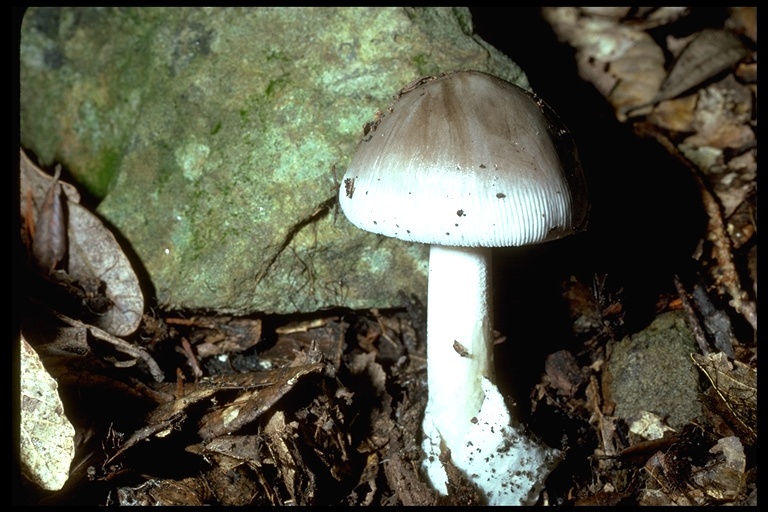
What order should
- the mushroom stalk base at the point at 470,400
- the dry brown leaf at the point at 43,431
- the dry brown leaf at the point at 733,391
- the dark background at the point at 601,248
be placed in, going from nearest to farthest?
the dry brown leaf at the point at 43,431 < the mushroom stalk base at the point at 470,400 < the dry brown leaf at the point at 733,391 < the dark background at the point at 601,248

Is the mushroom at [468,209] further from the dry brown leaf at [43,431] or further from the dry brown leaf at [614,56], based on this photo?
the dry brown leaf at [614,56]

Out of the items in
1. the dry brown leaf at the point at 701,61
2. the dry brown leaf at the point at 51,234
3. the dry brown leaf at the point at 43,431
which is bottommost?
the dry brown leaf at the point at 43,431

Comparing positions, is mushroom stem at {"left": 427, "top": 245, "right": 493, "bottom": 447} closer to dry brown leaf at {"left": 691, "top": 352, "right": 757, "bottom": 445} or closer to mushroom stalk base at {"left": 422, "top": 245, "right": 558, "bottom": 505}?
mushroom stalk base at {"left": 422, "top": 245, "right": 558, "bottom": 505}

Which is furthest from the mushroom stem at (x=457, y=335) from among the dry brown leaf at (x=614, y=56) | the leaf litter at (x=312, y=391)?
the dry brown leaf at (x=614, y=56)

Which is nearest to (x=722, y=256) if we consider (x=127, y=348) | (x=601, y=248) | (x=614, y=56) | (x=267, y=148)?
(x=601, y=248)

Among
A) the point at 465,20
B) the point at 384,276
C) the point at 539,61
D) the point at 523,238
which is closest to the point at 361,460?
the point at 384,276

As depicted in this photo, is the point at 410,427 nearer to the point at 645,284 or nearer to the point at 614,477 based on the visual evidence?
the point at 614,477
